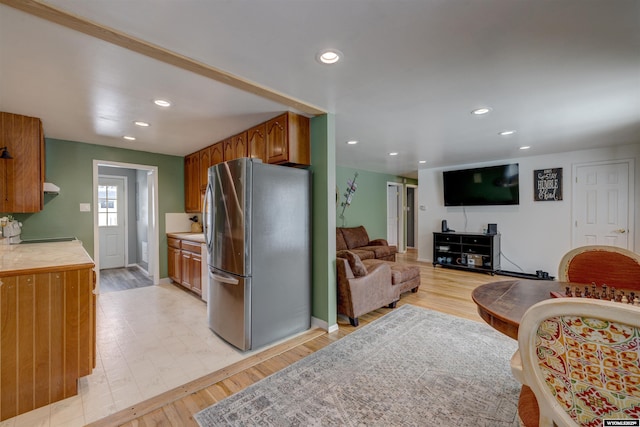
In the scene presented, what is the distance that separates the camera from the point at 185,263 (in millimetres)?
4270

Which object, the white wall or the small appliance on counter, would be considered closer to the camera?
the small appliance on counter

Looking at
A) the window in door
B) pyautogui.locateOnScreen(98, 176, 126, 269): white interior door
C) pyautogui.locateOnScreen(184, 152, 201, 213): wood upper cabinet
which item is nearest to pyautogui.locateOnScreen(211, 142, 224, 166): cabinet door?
pyautogui.locateOnScreen(184, 152, 201, 213): wood upper cabinet

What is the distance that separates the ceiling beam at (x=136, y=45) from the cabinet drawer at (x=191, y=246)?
2502mm

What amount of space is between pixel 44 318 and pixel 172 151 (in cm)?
338

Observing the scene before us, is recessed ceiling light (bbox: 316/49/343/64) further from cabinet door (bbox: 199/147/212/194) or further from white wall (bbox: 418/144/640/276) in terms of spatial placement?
white wall (bbox: 418/144/640/276)

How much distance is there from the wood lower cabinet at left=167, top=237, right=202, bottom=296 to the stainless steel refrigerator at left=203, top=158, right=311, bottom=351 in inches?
46.0

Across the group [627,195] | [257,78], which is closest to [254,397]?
[257,78]

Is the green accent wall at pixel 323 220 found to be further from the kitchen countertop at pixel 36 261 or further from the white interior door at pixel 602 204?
the white interior door at pixel 602 204

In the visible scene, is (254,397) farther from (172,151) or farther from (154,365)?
(172,151)

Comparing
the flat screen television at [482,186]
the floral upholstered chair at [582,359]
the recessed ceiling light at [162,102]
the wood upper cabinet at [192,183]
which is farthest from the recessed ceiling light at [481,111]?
the wood upper cabinet at [192,183]

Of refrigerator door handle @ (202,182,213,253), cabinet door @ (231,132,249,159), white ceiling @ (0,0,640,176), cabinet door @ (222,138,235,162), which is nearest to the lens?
A: white ceiling @ (0,0,640,176)

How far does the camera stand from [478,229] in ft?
19.4

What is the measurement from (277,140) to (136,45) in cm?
143

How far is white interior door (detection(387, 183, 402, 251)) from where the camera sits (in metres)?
7.78
